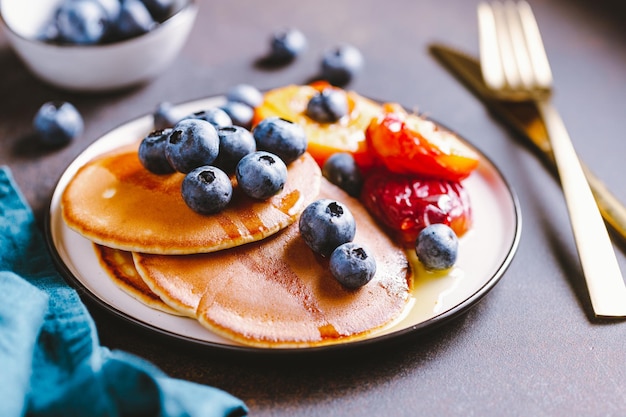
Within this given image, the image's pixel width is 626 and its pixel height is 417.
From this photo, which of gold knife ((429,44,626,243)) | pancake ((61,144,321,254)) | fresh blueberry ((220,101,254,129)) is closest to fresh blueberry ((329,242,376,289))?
pancake ((61,144,321,254))

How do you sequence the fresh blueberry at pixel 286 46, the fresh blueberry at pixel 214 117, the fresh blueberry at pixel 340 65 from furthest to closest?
the fresh blueberry at pixel 286 46 → the fresh blueberry at pixel 340 65 → the fresh blueberry at pixel 214 117

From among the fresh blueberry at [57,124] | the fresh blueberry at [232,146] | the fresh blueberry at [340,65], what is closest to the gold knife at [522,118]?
the fresh blueberry at [340,65]

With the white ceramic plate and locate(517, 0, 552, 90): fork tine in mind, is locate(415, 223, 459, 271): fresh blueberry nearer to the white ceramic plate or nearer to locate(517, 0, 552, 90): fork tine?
the white ceramic plate

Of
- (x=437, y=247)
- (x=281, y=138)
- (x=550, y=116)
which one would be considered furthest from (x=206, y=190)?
(x=550, y=116)

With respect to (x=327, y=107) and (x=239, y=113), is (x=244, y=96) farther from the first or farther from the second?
(x=327, y=107)

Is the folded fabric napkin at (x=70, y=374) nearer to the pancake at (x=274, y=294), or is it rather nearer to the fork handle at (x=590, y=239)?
the pancake at (x=274, y=294)

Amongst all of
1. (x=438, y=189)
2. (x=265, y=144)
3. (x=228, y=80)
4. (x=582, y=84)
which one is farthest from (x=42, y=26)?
(x=582, y=84)
